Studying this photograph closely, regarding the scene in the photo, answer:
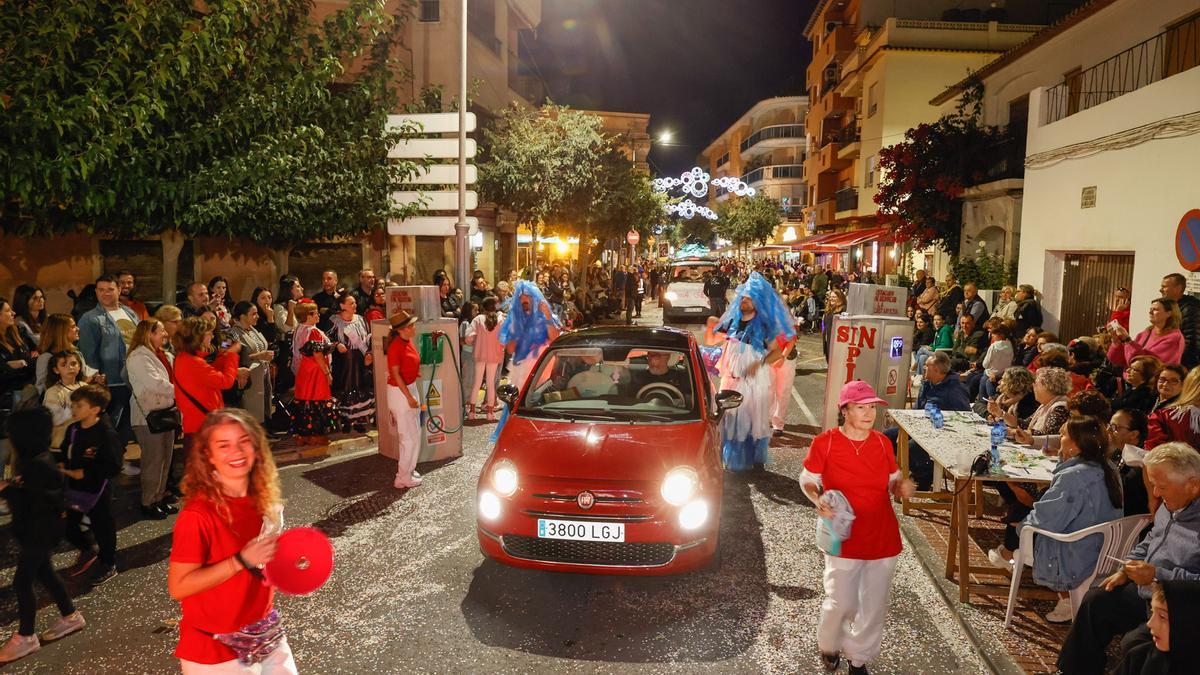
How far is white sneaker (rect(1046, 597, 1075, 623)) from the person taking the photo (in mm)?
4719

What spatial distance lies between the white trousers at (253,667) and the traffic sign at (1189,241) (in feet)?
34.6

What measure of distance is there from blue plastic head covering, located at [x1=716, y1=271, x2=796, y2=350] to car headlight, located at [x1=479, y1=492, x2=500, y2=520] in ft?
12.9

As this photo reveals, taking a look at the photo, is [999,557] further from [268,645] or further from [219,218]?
[219,218]

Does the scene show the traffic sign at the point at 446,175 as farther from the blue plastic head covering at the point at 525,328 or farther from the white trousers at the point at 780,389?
the white trousers at the point at 780,389

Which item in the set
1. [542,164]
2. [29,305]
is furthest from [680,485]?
[542,164]

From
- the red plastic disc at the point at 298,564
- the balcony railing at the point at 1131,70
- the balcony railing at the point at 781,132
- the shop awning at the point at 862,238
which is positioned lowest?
the red plastic disc at the point at 298,564

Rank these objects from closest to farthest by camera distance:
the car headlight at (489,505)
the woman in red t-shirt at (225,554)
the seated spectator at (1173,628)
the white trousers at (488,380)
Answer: the woman in red t-shirt at (225,554)
the seated spectator at (1173,628)
the car headlight at (489,505)
the white trousers at (488,380)

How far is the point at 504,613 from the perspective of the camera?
4762 mm

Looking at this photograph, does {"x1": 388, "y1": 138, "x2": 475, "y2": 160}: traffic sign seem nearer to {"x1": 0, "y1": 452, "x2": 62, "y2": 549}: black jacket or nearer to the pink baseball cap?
{"x1": 0, "y1": 452, "x2": 62, "y2": 549}: black jacket

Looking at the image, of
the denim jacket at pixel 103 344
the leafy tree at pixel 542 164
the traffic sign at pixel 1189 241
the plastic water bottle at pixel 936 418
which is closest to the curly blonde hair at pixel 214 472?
the plastic water bottle at pixel 936 418

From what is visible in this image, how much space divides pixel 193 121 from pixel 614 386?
8449 mm

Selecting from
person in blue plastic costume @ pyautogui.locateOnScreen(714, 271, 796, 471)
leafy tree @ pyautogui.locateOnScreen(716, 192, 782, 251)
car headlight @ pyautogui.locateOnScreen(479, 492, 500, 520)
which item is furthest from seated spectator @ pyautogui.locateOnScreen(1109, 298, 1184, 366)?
leafy tree @ pyautogui.locateOnScreen(716, 192, 782, 251)

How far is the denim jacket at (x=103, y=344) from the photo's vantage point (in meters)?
7.44

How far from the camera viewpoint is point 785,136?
224 ft
